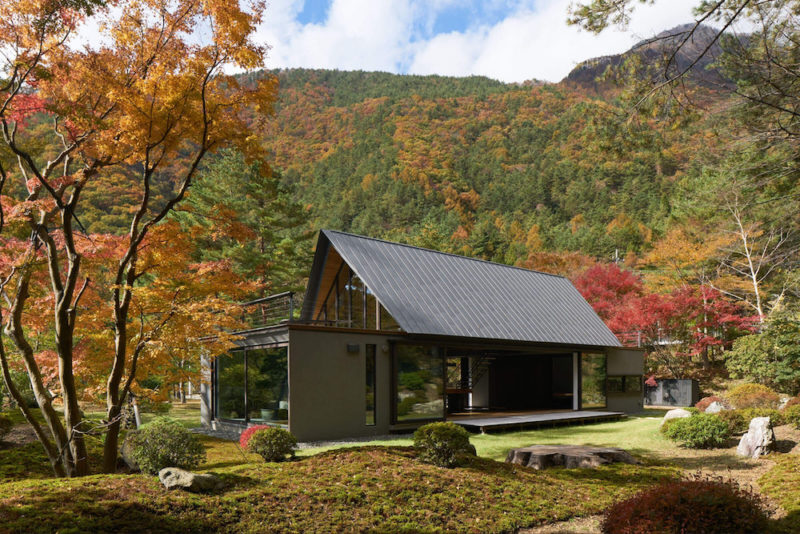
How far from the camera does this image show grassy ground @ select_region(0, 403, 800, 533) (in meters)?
6.21

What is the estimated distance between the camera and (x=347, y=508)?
22.8ft

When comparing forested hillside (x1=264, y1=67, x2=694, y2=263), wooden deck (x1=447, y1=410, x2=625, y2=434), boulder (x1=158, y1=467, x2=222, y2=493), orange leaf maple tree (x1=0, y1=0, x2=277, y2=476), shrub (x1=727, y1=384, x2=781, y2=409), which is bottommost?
wooden deck (x1=447, y1=410, x2=625, y2=434)

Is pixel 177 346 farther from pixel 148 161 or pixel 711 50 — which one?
pixel 711 50

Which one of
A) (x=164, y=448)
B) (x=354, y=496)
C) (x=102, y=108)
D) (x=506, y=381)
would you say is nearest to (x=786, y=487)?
(x=354, y=496)

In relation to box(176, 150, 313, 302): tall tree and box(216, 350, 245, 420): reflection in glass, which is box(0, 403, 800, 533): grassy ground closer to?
box(216, 350, 245, 420): reflection in glass

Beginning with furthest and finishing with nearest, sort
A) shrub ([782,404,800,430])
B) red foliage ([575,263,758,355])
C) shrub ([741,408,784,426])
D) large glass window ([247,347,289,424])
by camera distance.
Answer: red foliage ([575,263,758,355])
shrub ([741,408,784,426])
large glass window ([247,347,289,424])
shrub ([782,404,800,430])

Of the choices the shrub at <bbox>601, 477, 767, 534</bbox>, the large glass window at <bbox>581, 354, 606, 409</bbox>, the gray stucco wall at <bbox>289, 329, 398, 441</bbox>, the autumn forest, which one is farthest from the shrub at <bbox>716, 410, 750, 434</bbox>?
the shrub at <bbox>601, 477, 767, 534</bbox>

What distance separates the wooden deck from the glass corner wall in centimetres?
473

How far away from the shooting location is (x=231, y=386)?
16.1 meters

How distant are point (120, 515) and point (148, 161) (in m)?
5.65

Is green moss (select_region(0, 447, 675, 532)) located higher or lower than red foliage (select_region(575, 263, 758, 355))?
lower

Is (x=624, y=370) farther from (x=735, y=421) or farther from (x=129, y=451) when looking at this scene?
(x=129, y=451)

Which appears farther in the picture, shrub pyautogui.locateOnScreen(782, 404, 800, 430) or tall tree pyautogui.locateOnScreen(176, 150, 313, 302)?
tall tree pyautogui.locateOnScreen(176, 150, 313, 302)

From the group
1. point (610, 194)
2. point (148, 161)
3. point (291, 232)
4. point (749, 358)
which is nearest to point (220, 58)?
point (148, 161)
